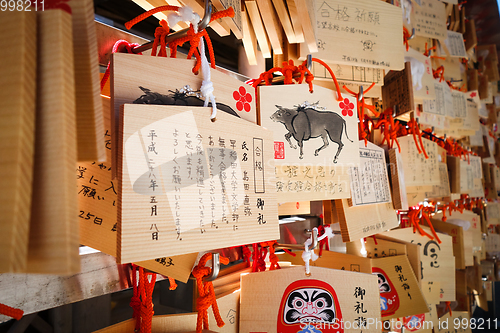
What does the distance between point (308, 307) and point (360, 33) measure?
79 centimetres

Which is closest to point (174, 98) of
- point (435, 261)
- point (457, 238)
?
point (435, 261)

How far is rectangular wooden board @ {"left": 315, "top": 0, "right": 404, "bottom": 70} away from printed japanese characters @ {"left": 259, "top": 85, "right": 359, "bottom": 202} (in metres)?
0.21

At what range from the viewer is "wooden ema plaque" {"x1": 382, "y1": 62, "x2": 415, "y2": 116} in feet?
3.61

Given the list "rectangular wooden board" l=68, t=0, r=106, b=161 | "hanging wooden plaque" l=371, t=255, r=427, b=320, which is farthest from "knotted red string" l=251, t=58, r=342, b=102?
"hanging wooden plaque" l=371, t=255, r=427, b=320

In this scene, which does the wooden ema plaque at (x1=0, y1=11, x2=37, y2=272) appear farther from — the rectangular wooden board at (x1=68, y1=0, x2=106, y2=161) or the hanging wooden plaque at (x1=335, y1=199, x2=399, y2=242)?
the hanging wooden plaque at (x1=335, y1=199, x2=399, y2=242)

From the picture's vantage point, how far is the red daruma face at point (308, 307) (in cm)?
68

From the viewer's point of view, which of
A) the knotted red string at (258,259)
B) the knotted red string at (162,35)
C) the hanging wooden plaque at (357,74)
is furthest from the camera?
the hanging wooden plaque at (357,74)

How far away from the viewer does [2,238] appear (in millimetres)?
227

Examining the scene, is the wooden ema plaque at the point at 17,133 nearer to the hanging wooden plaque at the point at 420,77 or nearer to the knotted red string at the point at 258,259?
the knotted red string at the point at 258,259

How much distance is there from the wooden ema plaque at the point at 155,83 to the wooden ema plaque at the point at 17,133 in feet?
0.61

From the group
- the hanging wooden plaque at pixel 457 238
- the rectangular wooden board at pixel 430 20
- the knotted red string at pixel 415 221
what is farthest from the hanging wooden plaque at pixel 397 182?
the rectangular wooden board at pixel 430 20

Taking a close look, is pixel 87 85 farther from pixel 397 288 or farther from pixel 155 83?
pixel 397 288

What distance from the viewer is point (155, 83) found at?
0.47m

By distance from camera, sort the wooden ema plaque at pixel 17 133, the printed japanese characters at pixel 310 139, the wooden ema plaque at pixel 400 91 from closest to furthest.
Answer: the wooden ema plaque at pixel 17 133, the printed japanese characters at pixel 310 139, the wooden ema plaque at pixel 400 91
